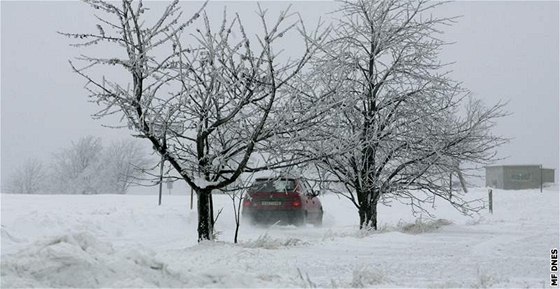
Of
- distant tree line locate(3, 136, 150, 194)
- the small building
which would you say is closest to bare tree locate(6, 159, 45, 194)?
distant tree line locate(3, 136, 150, 194)

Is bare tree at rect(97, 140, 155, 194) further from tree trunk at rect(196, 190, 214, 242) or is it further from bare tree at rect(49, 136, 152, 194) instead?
tree trunk at rect(196, 190, 214, 242)

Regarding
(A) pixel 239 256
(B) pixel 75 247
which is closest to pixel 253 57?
(A) pixel 239 256

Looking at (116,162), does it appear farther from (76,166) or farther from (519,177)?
(519,177)

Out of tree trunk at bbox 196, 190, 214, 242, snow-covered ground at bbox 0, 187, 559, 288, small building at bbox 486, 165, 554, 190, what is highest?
small building at bbox 486, 165, 554, 190

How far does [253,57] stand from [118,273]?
4519 mm

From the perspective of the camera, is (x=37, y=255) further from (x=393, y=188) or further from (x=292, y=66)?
→ (x=393, y=188)

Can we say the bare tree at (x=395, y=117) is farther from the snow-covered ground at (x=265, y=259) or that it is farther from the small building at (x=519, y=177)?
the small building at (x=519, y=177)

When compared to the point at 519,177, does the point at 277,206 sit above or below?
below

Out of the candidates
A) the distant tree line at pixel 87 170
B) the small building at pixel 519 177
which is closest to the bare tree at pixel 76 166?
the distant tree line at pixel 87 170

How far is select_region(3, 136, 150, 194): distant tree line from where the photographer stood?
68.3 meters

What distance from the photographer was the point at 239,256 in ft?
25.3

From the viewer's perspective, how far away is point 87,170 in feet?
225

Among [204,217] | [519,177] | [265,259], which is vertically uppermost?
[519,177]

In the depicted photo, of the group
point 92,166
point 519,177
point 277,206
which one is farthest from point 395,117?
point 92,166
